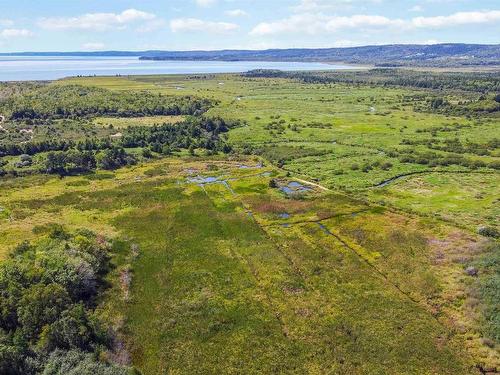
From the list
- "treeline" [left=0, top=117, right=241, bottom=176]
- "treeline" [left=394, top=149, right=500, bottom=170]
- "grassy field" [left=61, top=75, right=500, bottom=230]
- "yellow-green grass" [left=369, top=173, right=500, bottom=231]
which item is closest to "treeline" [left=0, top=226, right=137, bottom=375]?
"treeline" [left=0, top=117, right=241, bottom=176]

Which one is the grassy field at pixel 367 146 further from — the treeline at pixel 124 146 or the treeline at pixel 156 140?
the treeline at pixel 124 146

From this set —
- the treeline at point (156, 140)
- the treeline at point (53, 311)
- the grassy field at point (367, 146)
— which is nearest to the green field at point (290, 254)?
the grassy field at point (367, 146)

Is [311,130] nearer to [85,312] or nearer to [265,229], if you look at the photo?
[265,229]

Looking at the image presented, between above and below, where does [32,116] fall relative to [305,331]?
above

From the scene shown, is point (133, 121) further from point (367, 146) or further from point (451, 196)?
point (451, 196)

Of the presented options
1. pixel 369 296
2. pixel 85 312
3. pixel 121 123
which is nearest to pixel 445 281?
pixel 369 296
